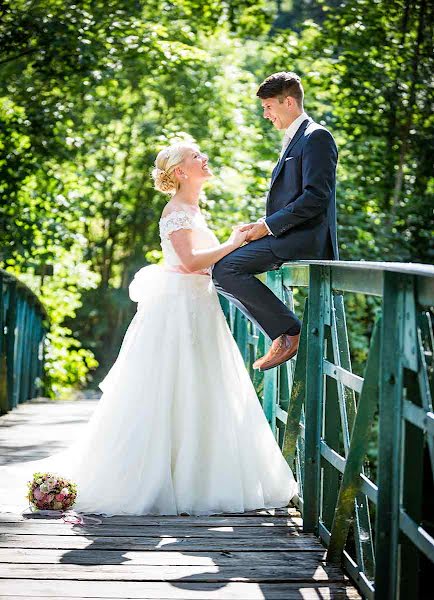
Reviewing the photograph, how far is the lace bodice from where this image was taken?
14.7 feet

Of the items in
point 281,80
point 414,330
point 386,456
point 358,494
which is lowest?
point 358,494

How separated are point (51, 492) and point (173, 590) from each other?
119 cm

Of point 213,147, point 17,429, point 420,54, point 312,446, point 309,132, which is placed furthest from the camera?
point 213,147

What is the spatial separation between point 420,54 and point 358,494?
937cm

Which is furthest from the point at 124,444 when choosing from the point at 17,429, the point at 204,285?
the point at 17,429

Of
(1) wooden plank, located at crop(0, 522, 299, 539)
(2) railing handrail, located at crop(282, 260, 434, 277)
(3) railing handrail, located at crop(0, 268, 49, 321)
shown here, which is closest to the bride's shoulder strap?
(2) railing handrail, located at crop(282, 260, 434, 277)

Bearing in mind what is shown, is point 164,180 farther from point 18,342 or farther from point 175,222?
point 18,342

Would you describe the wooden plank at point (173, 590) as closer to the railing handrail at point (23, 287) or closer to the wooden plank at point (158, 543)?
the wooden plank at point (158, 543)

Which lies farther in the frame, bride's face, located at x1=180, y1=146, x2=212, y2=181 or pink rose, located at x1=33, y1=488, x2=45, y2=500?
bride's face, located at x1=180, y1=146, x2=212, y2=181

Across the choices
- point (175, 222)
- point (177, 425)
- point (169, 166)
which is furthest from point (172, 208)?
point (177, 425)

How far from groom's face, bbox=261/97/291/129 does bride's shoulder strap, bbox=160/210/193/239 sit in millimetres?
588

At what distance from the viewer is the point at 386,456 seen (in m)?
2.67

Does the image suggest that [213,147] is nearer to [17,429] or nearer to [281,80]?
[17,429]

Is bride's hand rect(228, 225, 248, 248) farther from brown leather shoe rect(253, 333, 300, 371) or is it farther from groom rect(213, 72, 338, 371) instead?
brown leather shoe rect(253, 333, 300, 371)
